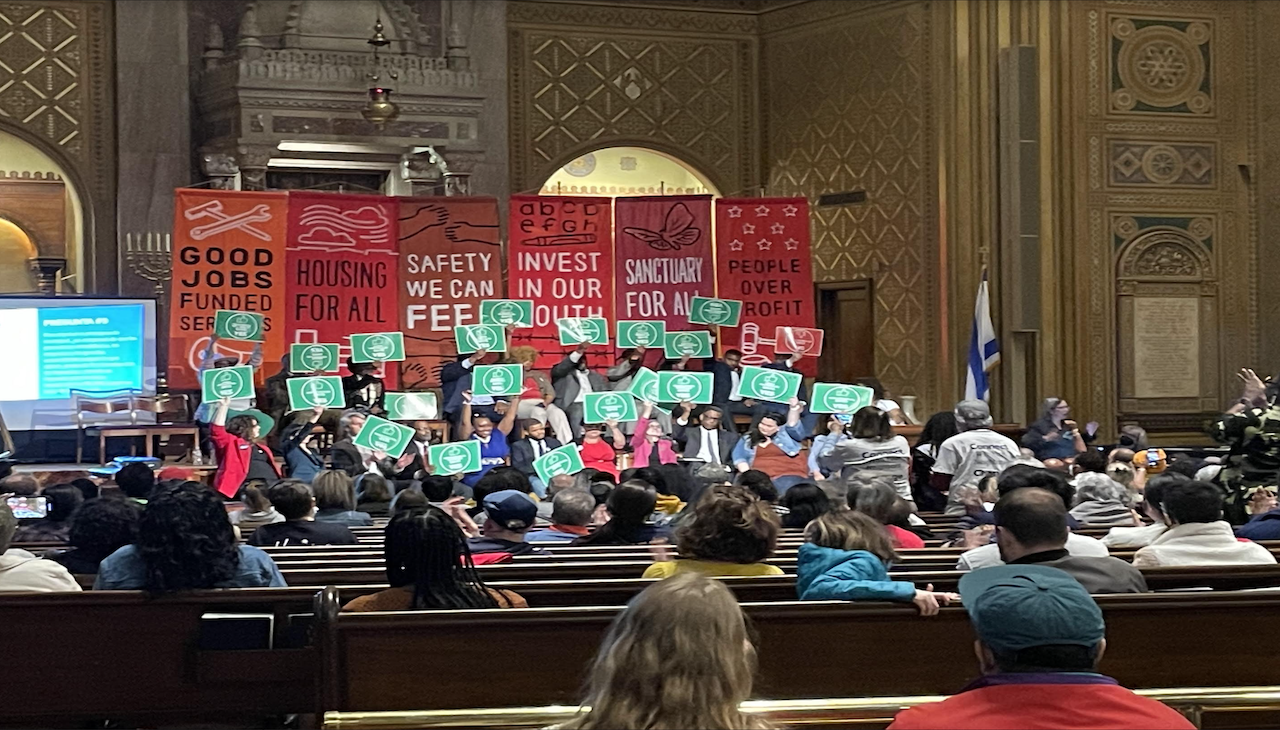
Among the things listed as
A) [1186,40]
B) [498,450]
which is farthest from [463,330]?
[1186,40]

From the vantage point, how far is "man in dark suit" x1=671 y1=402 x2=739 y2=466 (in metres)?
12.5

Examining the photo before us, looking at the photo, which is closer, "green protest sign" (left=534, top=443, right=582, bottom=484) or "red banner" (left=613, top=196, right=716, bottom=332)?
"green protest sign" (left=534, top=443, right=582, bottom=484)

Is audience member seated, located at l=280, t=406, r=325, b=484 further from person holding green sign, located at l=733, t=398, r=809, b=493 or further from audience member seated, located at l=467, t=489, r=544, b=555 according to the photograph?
audience member seated, located at l=467, t=489, r=544, b=555

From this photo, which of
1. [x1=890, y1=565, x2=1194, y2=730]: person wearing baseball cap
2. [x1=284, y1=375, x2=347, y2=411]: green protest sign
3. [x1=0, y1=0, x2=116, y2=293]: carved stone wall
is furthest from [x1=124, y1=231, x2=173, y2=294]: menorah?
[x1=890, y1=565, x2=1194, y2=730]: person wearing baseball cap

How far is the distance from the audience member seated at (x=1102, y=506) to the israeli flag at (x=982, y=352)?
307 inches

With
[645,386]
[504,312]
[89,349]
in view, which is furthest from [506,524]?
[89,349]

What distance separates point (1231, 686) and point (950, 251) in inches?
496

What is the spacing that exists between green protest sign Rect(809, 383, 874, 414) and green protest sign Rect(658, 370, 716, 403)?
3.22ft

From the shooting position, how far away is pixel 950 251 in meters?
17.1

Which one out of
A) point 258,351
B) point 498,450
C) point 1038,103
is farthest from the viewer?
point 1038,103

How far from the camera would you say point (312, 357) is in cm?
1316

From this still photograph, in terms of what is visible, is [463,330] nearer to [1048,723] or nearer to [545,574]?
[545,574]

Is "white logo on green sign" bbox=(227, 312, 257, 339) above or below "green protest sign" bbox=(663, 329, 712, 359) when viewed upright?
above

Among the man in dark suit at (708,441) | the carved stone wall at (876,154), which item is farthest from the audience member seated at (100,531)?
the carved stone wall at (876,154)
